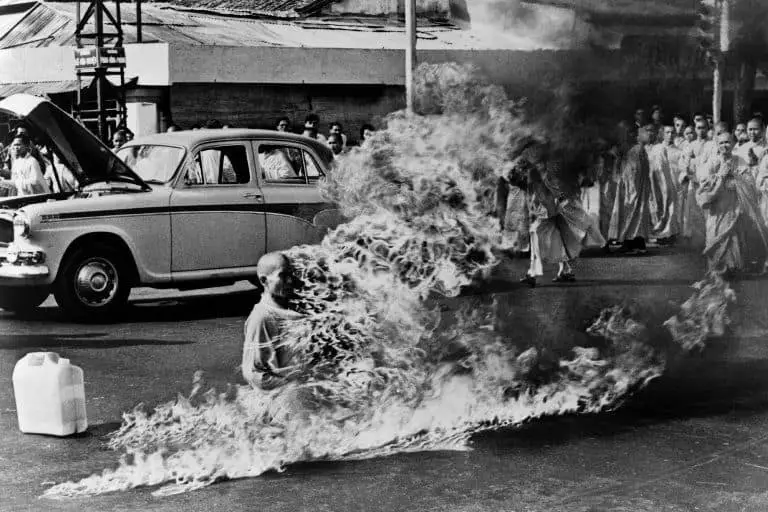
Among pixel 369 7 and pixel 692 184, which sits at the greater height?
pixel 369 7

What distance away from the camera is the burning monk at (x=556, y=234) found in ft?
37.5

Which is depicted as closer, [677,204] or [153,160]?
[153,160]

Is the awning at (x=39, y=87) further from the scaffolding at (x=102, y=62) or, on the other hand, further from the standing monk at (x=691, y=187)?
the standing monk at (x=691, y=187)

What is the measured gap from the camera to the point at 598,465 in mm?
5707

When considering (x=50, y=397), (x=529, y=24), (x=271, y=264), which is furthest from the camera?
(x=529, y=24)

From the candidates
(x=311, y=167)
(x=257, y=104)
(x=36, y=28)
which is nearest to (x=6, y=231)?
(x=311, y=167)

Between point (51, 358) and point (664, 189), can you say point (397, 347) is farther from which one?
point (664, 189)

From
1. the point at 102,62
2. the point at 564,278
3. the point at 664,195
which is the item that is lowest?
the point at 564,278

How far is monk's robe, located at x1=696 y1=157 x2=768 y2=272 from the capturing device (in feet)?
36.4

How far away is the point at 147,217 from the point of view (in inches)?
430

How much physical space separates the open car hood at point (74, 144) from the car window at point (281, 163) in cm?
121

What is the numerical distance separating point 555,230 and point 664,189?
1.55 metres

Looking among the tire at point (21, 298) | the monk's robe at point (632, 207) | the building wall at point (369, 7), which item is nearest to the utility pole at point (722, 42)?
the monk's robe at point (632, 207)

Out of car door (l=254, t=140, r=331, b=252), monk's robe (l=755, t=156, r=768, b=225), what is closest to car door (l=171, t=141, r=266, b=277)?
car door (l=254, t=140, r=331, b=252)
